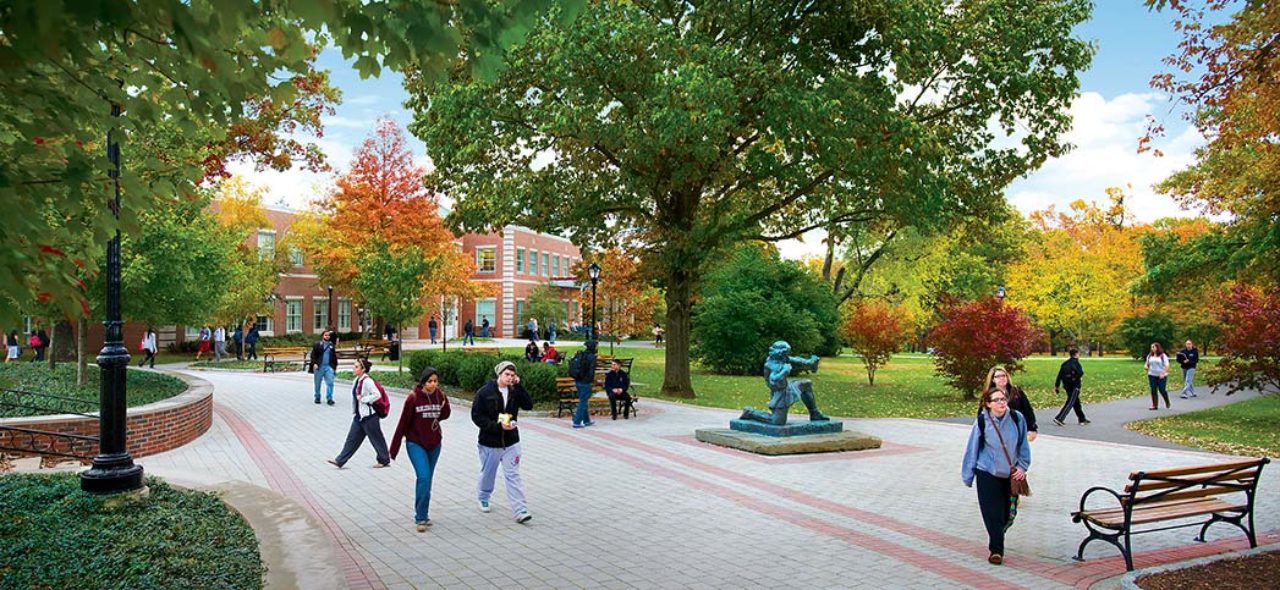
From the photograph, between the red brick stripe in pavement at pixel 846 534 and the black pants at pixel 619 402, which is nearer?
the red brick stripe in pavement at pixel 846 534

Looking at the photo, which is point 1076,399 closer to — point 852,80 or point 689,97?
point 852,80

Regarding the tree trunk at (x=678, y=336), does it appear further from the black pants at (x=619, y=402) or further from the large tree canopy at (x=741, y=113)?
the black pants at (x=619, y=402)

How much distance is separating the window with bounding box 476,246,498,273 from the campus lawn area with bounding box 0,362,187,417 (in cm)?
4660

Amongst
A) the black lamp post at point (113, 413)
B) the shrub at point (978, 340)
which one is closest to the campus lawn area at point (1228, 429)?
the shrub at point (978, 340)

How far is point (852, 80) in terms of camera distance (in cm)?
1977

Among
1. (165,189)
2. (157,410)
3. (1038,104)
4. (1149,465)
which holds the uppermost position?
(1038,104)

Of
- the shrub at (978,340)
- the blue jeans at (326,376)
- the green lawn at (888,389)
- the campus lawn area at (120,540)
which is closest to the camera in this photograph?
the campus lawn area at (120,540)

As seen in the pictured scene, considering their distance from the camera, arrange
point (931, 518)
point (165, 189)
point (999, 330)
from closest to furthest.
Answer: point (165, 189) → point (931, 518) → point (999, 330)

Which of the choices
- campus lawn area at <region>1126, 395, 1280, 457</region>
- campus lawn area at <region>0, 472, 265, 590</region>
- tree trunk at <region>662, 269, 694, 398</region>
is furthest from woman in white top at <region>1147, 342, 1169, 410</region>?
campus lawn area at <region>0, 472, 265, 590</region>

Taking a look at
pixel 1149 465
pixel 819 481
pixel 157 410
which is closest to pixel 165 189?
pixel 819 481

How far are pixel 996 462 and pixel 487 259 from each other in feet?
201

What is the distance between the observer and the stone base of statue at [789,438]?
43.9 ft

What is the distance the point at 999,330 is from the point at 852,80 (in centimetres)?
759

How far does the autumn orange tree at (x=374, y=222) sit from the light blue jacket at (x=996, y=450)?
3878 cm
